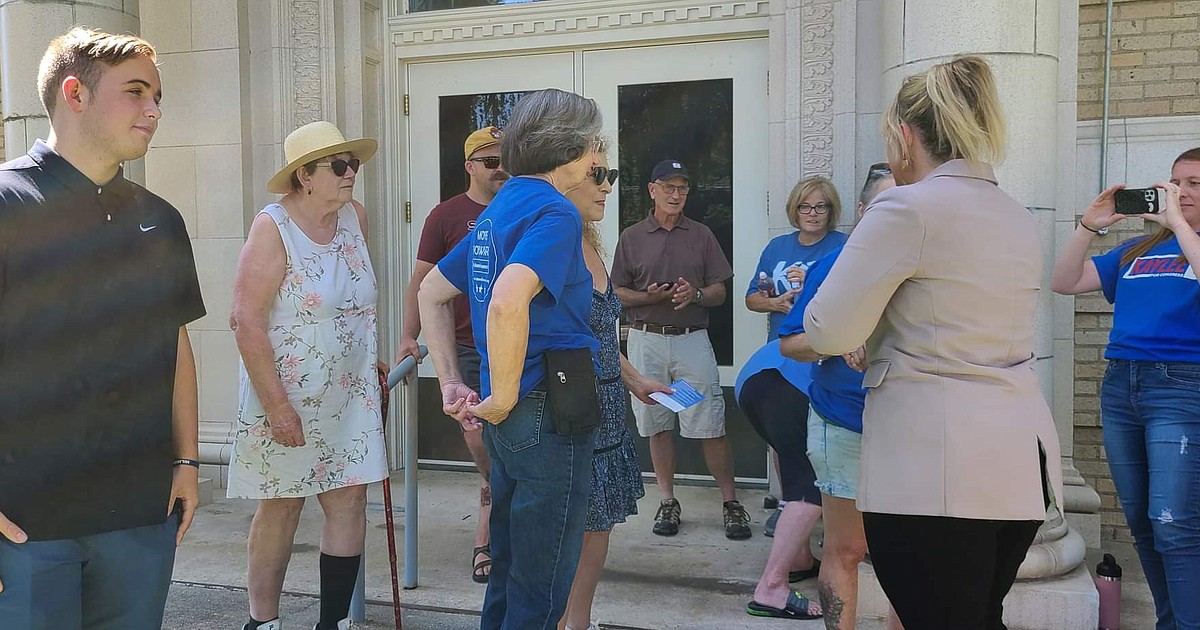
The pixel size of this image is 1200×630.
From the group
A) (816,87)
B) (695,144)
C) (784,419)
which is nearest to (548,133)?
(784,419)

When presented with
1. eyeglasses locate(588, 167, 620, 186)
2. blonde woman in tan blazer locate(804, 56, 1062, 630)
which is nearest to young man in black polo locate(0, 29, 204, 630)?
eyeglasses locate(588, 167, 620, 186)

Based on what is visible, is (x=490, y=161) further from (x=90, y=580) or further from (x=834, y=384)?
(x=90, y=580)

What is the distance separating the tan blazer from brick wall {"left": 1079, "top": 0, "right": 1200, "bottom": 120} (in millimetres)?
3249

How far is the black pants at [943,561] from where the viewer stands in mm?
2207

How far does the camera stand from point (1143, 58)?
4887 millimetres

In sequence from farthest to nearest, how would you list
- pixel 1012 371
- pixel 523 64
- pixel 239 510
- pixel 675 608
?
pixel 523 64
pixel 239 510
pixel 675 608
pixel 1012 371

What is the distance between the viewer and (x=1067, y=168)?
4848 millimetres

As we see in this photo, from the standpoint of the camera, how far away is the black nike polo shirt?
2.06m

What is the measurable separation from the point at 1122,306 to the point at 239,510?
4853mm

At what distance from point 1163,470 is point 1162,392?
27 centimetres

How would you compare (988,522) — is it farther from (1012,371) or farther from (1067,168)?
(1067,168)

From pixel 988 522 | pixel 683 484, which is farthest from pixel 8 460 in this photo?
pixel 683 484

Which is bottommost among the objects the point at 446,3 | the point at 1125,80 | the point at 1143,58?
the point at 1125,80

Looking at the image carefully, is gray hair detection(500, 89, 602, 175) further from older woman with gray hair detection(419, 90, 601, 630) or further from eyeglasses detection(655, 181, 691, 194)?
eyeglasses detection(655, 181, 691, 194)
